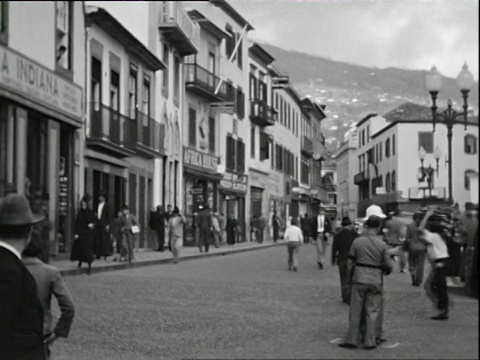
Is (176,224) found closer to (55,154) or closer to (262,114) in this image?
(262,114)

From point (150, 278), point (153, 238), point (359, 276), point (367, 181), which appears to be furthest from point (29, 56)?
point (367, 181)

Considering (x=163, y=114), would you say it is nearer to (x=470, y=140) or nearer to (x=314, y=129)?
(x=314, y=129)

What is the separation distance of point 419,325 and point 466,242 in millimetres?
573

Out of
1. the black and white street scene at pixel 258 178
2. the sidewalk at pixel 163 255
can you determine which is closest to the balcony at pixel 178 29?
the black and white street scene at pixel 258 178

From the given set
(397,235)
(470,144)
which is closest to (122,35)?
(397,235)

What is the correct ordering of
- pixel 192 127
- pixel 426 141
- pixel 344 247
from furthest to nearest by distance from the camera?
pixel 192 127
pixel 344 247
pixel 426 141

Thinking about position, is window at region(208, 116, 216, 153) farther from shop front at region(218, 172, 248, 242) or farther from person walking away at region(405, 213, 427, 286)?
person walking away at region(405, 213, 427, 286)

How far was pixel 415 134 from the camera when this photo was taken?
1.50 meters

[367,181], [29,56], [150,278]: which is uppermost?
[29,56]

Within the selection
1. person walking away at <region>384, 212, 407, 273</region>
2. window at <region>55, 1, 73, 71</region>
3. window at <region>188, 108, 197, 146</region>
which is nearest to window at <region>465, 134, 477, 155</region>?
person walking away at <region>384, 212, 407, 273</region>

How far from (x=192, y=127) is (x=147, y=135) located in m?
0.13

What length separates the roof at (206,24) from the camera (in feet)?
6.01

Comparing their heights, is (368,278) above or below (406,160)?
below

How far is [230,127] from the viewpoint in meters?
2.57
